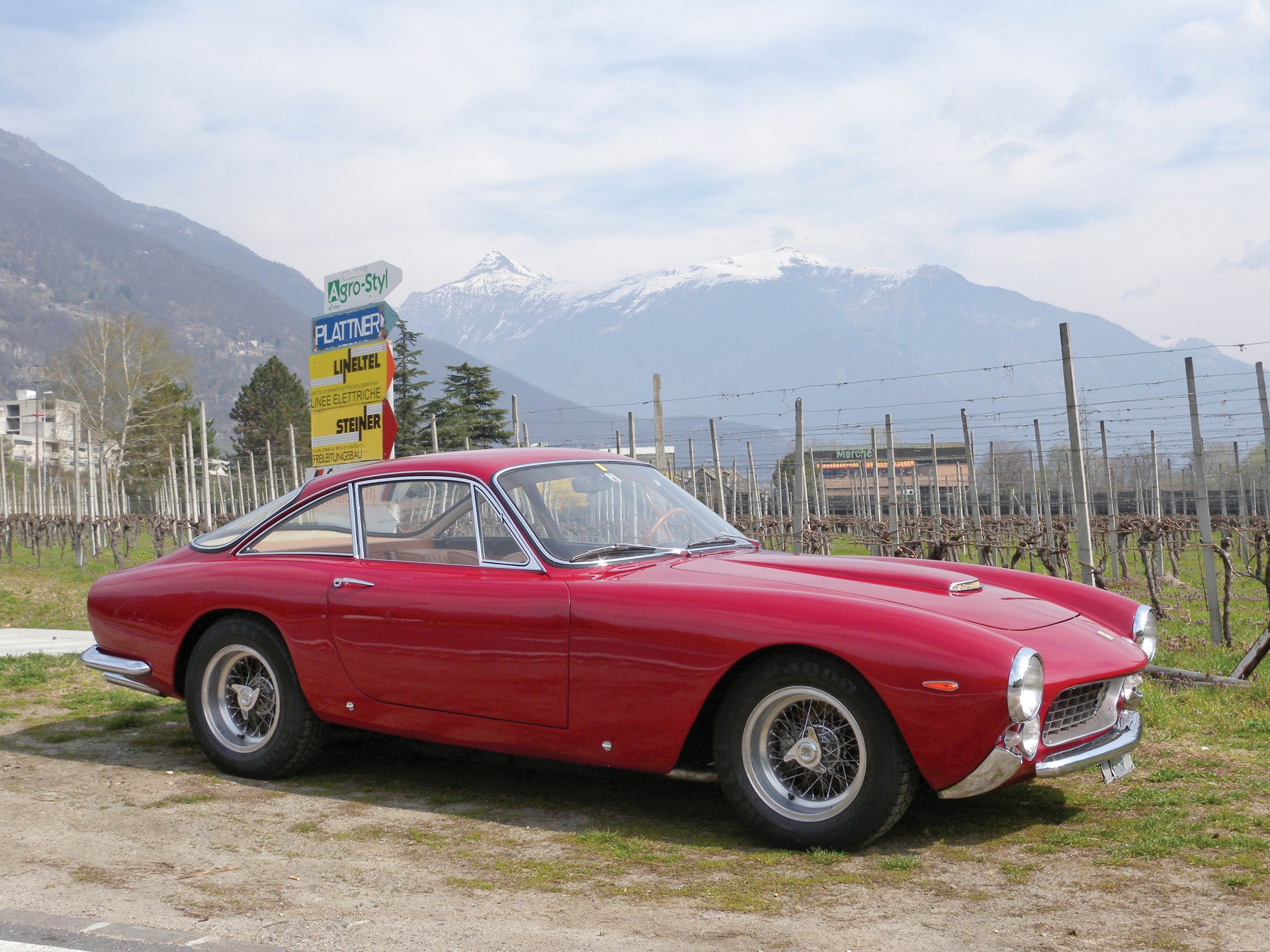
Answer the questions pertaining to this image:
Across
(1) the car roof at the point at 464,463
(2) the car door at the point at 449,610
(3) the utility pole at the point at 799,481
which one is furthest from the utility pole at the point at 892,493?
(2) the car door at the point at 449,610

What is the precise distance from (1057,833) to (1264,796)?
3.49 feet

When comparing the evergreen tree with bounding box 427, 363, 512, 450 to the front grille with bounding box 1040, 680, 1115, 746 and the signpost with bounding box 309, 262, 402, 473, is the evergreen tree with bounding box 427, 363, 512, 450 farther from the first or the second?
the front grille with bounding box 1040, 680, 1115, 746

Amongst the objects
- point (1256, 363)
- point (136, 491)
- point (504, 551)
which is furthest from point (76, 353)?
point (504, 551)

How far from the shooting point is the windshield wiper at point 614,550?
4737mm

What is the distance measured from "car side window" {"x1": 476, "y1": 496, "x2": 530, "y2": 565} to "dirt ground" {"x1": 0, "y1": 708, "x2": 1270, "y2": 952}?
1.04 meters

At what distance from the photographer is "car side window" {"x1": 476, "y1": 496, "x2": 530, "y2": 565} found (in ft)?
15.9

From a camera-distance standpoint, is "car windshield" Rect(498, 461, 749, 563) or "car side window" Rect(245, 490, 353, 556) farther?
"car side window" Rect(245, 490, 353, 556)

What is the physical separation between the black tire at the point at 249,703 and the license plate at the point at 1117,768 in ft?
11.2

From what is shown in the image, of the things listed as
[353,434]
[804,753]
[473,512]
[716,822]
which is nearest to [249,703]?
[473,512]

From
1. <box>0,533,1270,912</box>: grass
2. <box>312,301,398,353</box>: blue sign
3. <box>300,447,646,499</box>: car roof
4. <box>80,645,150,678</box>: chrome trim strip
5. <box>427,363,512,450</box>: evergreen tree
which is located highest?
<box>427,363,512,450</box>: evergreen tree

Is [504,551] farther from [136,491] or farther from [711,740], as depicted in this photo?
[136,491]

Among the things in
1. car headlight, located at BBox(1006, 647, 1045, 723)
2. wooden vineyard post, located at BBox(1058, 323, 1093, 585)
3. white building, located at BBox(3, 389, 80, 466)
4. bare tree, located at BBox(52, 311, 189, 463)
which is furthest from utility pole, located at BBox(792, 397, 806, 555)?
bare tree, located at BBox(52, 311, 189, 463)

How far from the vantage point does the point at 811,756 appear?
4078 millimetres

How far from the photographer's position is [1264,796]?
4602mm
